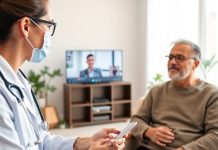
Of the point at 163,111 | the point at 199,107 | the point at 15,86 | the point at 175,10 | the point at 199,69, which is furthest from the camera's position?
the point at 175,10

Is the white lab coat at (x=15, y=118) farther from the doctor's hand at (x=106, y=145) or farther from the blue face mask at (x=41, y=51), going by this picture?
the doctor's hand at (x=106, y=145)

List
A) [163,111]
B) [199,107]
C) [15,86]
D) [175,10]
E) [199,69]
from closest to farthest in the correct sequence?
[15,86] < [199,107] < [163,111] < [199,69] < [175,10]

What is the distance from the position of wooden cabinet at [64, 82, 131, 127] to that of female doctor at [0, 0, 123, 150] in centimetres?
319

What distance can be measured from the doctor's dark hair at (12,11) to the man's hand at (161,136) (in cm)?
130

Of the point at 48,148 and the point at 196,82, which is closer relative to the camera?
the point at 48,148

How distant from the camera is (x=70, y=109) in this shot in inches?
173

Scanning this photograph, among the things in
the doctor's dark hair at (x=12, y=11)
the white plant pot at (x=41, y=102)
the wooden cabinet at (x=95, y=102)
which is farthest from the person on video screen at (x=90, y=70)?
the doctor's dark hair at (x=12, y=11)

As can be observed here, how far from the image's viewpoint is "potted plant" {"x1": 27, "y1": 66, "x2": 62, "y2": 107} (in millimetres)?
4203

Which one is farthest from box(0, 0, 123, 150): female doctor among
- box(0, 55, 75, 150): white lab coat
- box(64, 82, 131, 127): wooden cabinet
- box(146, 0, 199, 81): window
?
box(64, 82, 131, 127): wooden cabinet

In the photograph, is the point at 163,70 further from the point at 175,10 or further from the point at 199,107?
the point at 199,107

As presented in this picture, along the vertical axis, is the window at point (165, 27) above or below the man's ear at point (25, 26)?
above

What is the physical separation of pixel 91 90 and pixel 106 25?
1192mm

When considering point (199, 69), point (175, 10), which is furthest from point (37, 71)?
point (199, 69)

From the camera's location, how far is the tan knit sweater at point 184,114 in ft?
6.21
